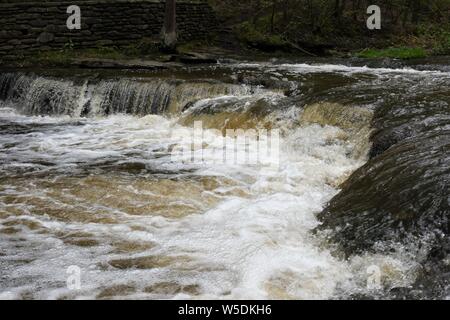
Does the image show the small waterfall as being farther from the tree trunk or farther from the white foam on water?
the tree trunk

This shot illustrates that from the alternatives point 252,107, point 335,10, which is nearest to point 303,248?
point 252,107

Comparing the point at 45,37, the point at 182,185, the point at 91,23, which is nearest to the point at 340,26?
the point at 91,23

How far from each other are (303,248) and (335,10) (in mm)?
15145

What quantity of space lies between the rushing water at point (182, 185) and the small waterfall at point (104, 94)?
29 millimetres

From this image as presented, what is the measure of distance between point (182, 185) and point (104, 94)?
19.1 feet

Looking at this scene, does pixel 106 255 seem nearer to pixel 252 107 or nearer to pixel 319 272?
pixel 319 272

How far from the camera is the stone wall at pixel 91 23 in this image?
48.6 ft

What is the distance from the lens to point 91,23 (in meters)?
15.7

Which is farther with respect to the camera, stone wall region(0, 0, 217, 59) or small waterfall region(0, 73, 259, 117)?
stone wall region(0, 0, 217, 59)

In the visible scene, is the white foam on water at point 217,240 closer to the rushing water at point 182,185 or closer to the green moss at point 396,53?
the rushing water at point 182,185

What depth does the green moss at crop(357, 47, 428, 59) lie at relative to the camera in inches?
580

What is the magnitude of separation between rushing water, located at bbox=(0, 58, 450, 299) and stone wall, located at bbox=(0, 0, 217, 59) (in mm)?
3358

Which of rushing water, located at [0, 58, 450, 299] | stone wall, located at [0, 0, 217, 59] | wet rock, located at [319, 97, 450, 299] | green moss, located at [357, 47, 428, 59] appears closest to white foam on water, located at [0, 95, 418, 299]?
rushing water, located at [0, 58, 450, 299]

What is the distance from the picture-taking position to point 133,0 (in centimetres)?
1627
